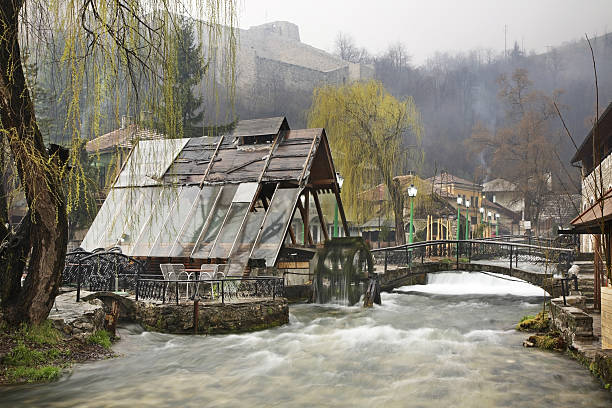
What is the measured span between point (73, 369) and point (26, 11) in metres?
4.84

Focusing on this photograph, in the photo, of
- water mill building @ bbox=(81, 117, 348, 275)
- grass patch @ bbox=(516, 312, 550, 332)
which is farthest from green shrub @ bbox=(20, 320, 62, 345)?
grass patch @ bbox=(516, 312, 550, 332)

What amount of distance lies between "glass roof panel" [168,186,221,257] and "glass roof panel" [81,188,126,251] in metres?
2.03

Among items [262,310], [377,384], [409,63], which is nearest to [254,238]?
[262,310]

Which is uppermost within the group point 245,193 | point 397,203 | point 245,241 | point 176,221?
point 397,203

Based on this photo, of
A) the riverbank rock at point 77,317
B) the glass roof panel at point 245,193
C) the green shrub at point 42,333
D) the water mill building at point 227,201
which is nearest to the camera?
the green shrub at point 42,333

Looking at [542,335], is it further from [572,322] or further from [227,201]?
[227,201]

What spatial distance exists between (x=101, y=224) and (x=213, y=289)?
4.86 metres

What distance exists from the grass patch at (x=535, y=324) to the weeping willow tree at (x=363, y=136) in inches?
532

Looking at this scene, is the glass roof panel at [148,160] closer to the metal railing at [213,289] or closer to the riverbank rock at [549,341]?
the metal railing at [213,289]

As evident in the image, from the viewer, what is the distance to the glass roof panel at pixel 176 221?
1388 cm

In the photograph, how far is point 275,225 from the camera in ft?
46.9

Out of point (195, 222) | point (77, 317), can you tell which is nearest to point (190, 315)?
point (77, 317)

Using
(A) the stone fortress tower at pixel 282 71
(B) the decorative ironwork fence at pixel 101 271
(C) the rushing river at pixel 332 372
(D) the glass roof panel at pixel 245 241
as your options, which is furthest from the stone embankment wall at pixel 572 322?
(A) the stone fortress tower at pixel 282 71

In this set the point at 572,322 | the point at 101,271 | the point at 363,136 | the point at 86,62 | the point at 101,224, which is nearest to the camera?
the point at 86,62
